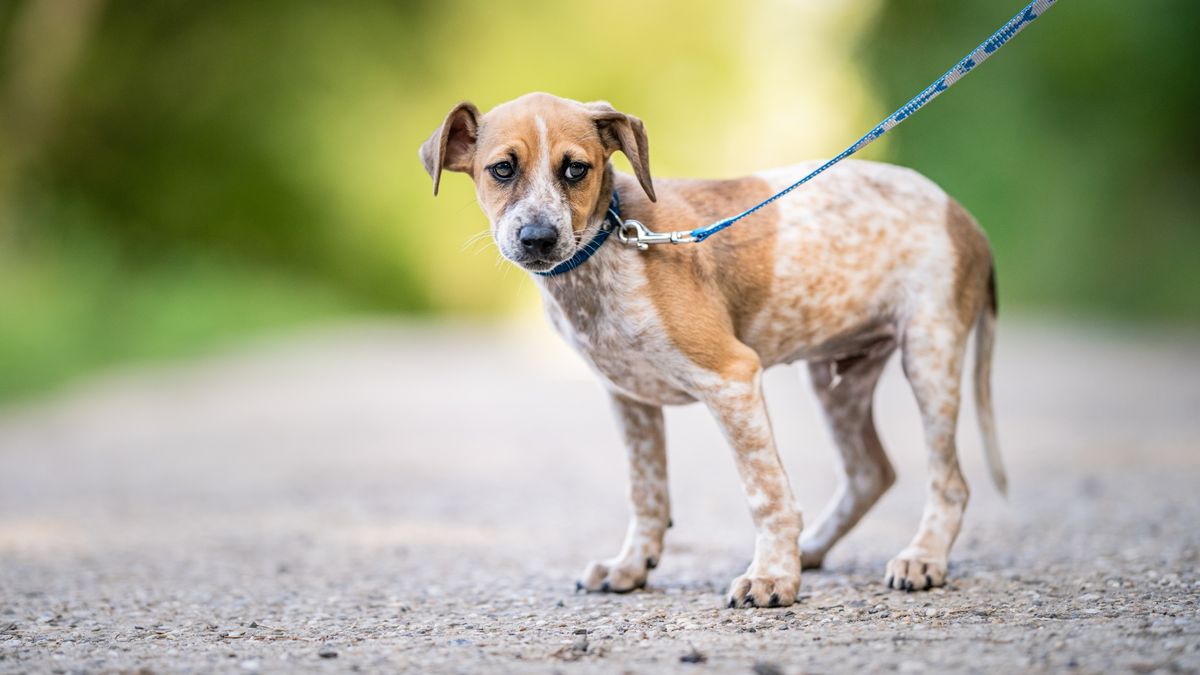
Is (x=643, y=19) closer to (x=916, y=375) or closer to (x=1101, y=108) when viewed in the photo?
(x=1101, y=108)

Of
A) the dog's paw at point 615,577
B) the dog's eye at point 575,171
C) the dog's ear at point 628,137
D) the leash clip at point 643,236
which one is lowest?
the dog's paw at point 615,577

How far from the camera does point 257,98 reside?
22.9m

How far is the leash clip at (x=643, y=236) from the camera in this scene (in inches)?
166

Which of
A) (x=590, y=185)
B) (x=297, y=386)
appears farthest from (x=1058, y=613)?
(x=297, y=386)

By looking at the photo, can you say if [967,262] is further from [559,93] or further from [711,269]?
[559,93]

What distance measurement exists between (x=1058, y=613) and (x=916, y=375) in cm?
109

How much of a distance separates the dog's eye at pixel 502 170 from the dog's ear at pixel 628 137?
321mm

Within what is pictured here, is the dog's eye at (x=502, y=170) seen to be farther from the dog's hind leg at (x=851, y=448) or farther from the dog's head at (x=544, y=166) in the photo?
the dog's hind leg at (x=851, y=448)

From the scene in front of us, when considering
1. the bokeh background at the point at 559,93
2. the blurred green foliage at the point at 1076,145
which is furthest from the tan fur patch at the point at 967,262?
the blurred green foliage at the point at 1076,145

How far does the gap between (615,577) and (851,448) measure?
1.11 m

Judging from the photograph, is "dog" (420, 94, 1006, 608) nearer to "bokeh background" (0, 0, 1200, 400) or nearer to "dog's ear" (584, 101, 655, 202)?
"dog's ear" (584, 101, 655, 202)

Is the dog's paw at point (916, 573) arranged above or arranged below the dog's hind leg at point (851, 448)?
below

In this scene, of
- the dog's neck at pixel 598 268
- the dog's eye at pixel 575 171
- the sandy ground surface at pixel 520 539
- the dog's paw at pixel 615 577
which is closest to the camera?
the sandy ground surface at pixel 520 539

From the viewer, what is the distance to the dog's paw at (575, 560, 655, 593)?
179 inches
